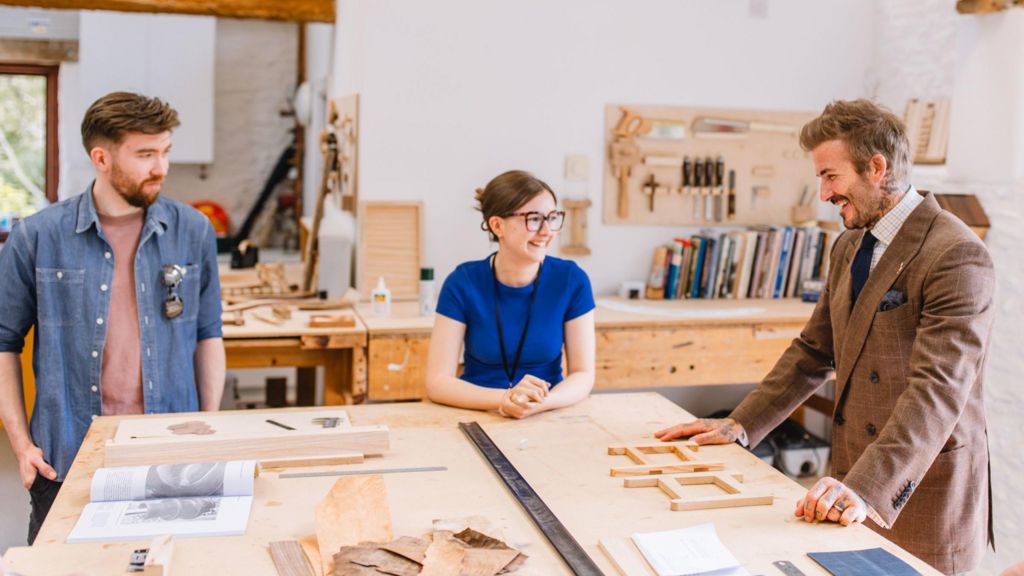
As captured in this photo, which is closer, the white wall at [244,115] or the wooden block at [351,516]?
the wooden block at [351,516]

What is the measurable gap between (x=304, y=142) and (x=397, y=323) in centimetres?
348

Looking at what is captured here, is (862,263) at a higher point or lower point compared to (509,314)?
higher

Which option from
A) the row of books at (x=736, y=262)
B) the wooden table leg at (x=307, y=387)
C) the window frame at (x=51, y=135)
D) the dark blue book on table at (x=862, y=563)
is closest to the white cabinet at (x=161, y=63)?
the window frame at (x=51, y=135)

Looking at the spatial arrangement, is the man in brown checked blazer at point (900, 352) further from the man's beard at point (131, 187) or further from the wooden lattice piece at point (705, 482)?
the man's beard at point (131, 187)

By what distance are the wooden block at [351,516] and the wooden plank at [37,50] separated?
596 centimetres

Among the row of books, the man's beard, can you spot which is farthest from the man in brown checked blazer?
the row of books

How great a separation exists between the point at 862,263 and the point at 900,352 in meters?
0.24

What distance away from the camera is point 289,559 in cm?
167

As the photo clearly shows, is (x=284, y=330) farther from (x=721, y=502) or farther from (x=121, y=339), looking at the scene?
(x=721, y=502)

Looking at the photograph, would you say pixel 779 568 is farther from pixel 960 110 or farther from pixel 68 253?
pixel 960 110

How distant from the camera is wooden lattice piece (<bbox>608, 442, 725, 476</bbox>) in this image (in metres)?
2.15

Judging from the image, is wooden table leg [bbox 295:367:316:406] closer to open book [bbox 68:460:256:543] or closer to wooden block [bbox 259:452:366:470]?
wooden block [bbox 259:452:366:470]

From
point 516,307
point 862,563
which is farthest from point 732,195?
point 862,563

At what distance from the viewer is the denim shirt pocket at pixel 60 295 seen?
262 centimetres
